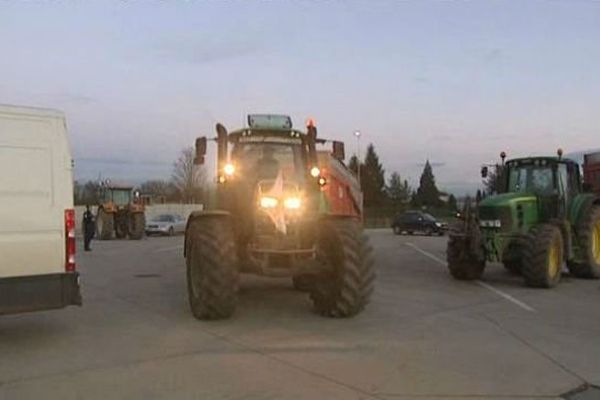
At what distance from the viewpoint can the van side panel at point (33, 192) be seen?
8.66m

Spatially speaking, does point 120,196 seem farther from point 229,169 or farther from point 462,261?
point 229,169

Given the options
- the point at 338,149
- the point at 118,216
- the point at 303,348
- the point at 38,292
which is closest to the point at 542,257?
the point at 338,149

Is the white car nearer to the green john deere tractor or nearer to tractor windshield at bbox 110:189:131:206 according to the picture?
tractor windshield at bbox 110:189:131:206

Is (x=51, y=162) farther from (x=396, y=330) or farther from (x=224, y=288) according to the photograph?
(x=396, y=330)

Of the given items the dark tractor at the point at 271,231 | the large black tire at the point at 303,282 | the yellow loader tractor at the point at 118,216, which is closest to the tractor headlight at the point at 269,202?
the dark tractor at the point at 271,231

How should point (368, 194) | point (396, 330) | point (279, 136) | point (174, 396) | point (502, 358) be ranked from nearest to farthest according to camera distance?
1. point (174, 396)
2. point (502, 358)
3. point (396, 330)
4. point (279, 136)
5. point (368, 194)

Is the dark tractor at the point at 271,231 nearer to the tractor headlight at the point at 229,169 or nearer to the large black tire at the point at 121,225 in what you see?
the tractor headlight at the point at 229,169

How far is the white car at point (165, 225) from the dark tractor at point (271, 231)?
34419 millimetres

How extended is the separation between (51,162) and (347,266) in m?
4.24

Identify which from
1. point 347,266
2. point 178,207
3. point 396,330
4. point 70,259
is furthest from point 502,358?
point 178,207

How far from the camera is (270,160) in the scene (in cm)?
1217

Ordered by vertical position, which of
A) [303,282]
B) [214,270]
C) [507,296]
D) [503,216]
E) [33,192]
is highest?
[33,192]

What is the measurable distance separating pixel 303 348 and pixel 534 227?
8.82m

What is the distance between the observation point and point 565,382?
7.61m
